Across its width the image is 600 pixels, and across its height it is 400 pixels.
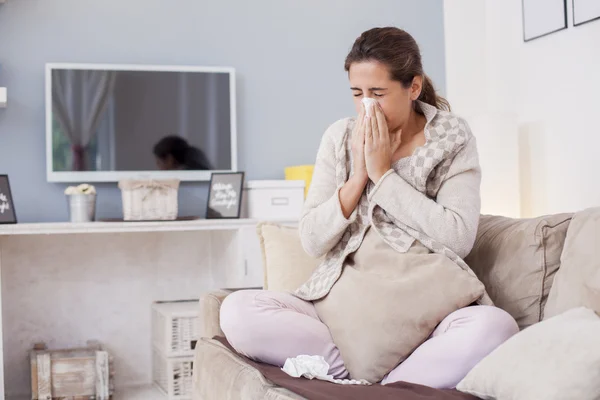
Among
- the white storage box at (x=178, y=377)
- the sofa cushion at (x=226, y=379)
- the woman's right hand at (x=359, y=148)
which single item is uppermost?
the woman's right hand at (x=359, y=148)

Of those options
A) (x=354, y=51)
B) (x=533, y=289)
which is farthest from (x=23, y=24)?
(x=533, y=289)

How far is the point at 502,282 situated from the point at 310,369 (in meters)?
0.54

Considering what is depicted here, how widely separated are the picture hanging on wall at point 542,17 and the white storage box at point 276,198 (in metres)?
1.13

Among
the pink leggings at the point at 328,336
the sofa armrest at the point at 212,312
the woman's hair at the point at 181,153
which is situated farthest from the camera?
the woman's hair at the point at 181,153

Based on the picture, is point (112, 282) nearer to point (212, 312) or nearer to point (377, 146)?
point (212, 312)

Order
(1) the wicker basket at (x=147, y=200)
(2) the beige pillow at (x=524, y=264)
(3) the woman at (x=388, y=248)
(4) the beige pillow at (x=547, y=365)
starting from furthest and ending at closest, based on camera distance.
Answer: (1) the wicker basket at (x=147, y=200) → (2) the beige pillow at (x=524, y=264) → (3) the woman at (x=388, y=248) → (4) the beige pillow at (x=547, y=365)

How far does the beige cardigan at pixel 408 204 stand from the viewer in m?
1.99

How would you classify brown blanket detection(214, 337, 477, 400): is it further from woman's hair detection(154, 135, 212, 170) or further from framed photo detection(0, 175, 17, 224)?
woman's hair detection(154, 135, 212, 170)

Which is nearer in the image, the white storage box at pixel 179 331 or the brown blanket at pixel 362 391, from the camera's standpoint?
the brown blanket at pixel 362 391

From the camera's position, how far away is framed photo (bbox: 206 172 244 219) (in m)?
3.62

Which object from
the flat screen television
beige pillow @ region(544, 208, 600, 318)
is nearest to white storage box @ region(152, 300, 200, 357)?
the flat screen television

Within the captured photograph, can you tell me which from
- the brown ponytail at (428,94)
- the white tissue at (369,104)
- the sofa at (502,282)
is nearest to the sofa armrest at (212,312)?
the sofa at (502,282)

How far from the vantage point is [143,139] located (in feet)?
12.1

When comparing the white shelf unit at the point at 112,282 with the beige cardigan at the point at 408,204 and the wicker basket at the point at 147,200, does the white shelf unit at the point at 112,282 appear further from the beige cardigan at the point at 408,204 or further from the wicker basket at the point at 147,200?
the beige cardigan at the point at 408,204
